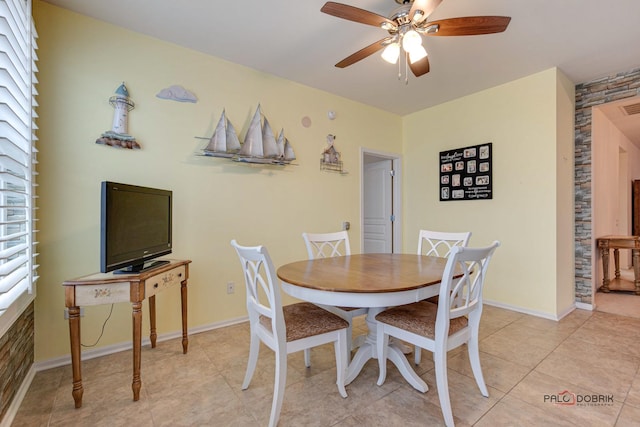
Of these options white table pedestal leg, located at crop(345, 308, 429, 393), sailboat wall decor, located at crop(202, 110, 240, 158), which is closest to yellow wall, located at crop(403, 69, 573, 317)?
white table pedestal leg, located at crop(345, 308, 429, 393)

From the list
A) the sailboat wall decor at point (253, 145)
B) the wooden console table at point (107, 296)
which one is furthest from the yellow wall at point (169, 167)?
the wooden console table at point (107, 296)

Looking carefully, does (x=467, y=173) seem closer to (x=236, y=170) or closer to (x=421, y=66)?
(x=421, y=66)

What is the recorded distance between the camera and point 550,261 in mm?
3016

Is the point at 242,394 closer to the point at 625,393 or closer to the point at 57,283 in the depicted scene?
the point at 57,283

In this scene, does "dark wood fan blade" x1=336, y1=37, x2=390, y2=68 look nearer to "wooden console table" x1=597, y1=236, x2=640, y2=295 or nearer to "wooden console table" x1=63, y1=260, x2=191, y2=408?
"wooden console table" x1=63, y1=260, x2=191, y2=408

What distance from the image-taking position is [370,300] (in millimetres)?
1440

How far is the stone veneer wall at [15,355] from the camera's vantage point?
1.46 metres

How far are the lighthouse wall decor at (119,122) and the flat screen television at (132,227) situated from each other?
531 mm

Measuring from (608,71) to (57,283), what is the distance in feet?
17.5

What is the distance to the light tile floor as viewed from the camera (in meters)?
1.55

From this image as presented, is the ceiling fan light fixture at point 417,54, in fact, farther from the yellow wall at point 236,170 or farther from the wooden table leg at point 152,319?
the wooden table leg at point 152,319

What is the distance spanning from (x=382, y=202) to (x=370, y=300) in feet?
10.9

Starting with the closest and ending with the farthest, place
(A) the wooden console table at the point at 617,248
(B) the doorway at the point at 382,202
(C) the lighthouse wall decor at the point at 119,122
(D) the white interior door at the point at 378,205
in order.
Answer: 1. (C) the lighthouse wall decor at the point at 119,122
2. (A) the wooden console table at the point at 617,248
3. (B) the doorway at the point at 382,202
4. (D) the white interior door at the point at 378,205

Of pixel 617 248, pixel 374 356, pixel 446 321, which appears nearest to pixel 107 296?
pixel 374 356
